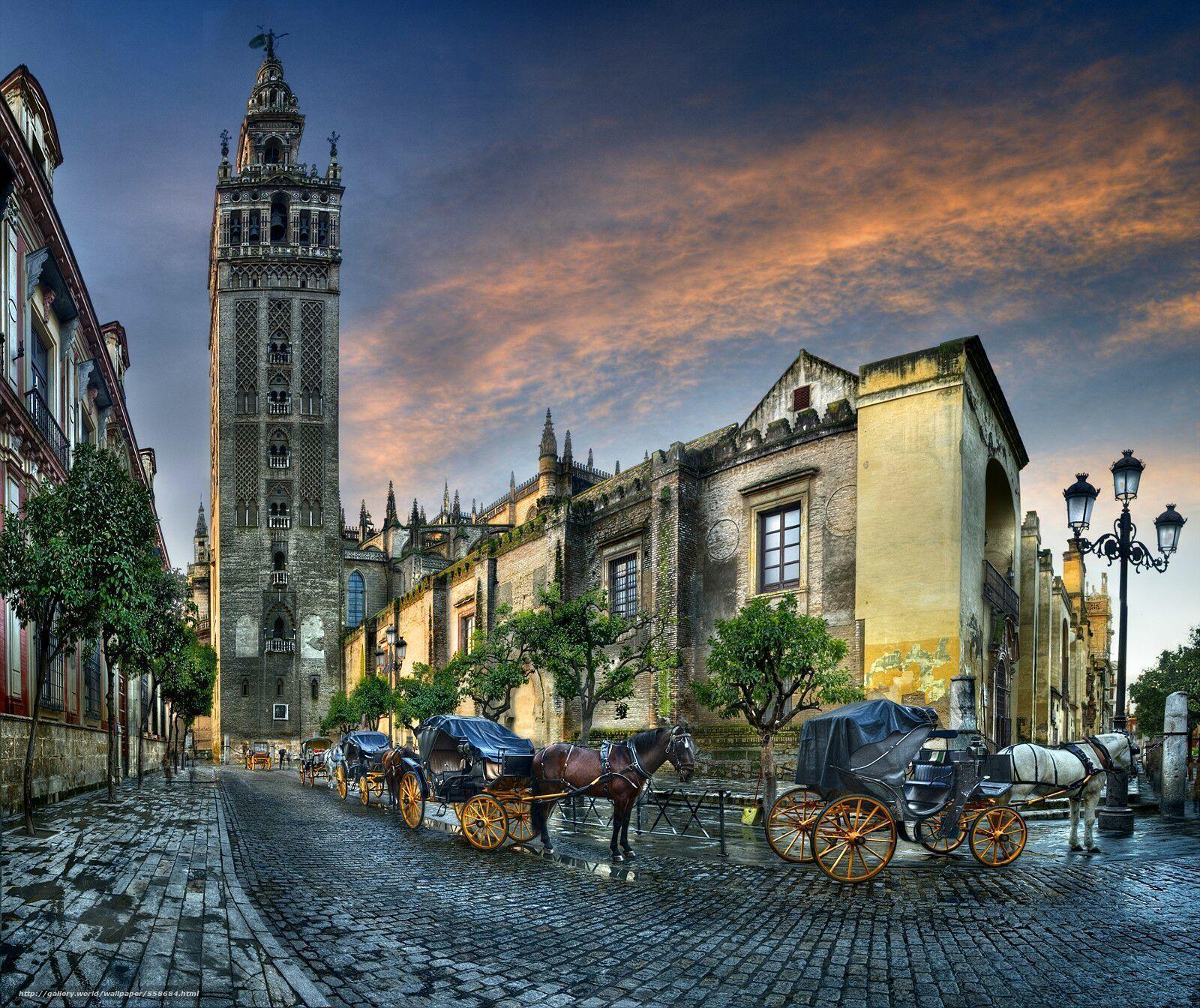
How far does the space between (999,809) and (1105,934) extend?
3.26 metres

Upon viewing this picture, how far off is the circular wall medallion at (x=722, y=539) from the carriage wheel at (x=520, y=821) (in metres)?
11.6

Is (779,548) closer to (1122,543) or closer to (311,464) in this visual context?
(1122,543)

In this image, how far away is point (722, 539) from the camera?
23.0 meters

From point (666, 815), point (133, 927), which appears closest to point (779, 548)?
point (666, 815)

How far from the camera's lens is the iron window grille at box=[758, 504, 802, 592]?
21094 mm

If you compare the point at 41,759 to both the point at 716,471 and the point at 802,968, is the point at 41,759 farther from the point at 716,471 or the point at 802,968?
the point at 716,471

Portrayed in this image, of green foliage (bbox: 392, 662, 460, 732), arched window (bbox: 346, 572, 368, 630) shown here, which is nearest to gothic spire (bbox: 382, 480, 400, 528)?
arched window (bbox: 346, 572, 368, 630)

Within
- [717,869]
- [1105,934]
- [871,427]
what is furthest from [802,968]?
[871,427]

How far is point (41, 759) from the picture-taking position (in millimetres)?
14609

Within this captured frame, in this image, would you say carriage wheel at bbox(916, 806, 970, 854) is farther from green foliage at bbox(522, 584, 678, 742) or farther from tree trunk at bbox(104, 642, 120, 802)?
tree trunk at bbox(104, 642, 120, 802)

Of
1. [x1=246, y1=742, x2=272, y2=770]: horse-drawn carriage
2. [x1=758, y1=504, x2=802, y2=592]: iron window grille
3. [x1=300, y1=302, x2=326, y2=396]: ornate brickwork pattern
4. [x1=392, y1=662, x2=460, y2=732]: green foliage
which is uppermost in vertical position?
[x1=300, y1=302, x2=326, y2=396]: ornate brickwork pattern

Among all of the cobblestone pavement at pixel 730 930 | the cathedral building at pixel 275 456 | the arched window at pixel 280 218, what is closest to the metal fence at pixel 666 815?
the cobblestone pavement at pixel 730 930

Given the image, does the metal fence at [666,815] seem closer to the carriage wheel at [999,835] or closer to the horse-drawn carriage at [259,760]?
the carriage wheel at [999,835]

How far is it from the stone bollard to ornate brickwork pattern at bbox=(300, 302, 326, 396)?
5225 cm
